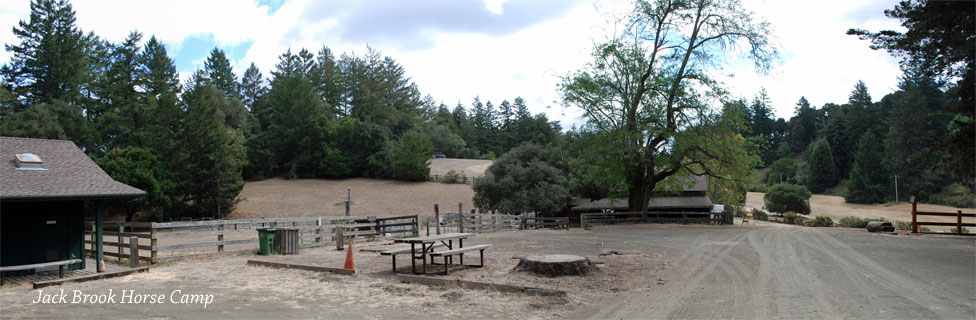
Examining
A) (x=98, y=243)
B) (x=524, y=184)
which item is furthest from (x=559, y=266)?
(x=524, y=184)

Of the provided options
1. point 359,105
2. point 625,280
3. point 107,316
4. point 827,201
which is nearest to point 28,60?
point 359,105

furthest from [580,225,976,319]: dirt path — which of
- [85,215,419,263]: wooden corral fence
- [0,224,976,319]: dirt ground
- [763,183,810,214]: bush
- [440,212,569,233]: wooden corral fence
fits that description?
[763,183,810,214]: bush

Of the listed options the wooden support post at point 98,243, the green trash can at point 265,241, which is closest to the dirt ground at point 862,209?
the green trash can at point 265,241

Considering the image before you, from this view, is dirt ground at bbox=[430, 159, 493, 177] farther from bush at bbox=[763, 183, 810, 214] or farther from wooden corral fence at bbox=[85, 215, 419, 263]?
wooden corral fence at bbox=[85, 215, 419, 263]

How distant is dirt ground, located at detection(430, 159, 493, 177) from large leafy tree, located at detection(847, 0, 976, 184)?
4857 centimetres

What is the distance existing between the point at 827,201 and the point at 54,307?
79.2 meters

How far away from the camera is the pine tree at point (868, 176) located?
212 feet

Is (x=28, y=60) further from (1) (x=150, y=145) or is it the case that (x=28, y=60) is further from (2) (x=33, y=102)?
(1) (x=150, y=145)

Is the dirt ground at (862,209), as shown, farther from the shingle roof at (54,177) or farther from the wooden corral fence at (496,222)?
the shingle roof at (54,177)

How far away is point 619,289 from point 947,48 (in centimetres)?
1010

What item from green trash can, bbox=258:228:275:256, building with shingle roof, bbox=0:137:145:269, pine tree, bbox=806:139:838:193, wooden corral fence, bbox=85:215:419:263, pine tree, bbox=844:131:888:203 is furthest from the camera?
pine tree, bbox=806:139:838:193

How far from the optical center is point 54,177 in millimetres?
10836

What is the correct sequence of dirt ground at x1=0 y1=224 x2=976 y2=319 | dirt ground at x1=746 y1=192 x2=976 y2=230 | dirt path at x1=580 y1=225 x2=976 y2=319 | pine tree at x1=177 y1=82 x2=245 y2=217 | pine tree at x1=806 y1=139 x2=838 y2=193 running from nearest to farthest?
dirt path at x1=580 y1=225 x2=976 y2=319 < dirt ground at x1=0 y1=224 x2=976 y2=319 < pine tree at x1=177 y1=82 x2=245 y2=217 < dirt ground at x1=746 y1=192 x2=976 y2=230 < pine tree at x1=806 y1=139 x2=838 y2=193

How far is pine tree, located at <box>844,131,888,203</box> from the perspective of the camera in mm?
64750
